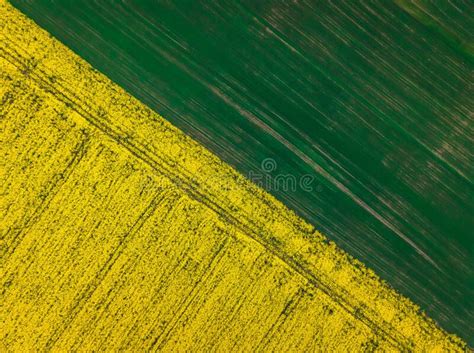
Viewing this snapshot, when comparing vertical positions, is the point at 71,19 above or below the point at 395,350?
above

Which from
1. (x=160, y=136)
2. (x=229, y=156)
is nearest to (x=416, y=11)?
(x=229, y=156)

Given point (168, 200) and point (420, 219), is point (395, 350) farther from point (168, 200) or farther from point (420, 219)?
point (168, 200)

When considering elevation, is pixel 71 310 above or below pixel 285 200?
below

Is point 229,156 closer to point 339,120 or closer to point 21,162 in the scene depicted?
point 339,120

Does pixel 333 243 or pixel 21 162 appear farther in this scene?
pixel 333 243

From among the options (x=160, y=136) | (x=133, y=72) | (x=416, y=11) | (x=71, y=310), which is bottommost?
(x=71, y=310)

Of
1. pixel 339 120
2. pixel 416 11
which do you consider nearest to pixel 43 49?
pixel 339 120
